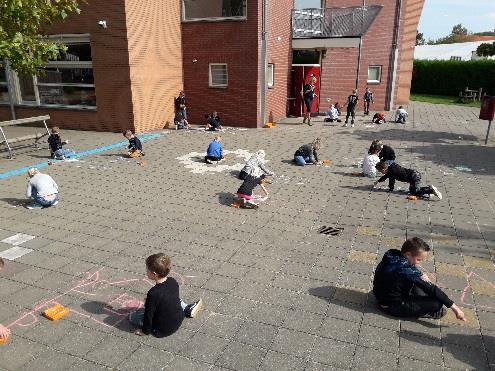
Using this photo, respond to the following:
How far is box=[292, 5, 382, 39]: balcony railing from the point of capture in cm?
2080

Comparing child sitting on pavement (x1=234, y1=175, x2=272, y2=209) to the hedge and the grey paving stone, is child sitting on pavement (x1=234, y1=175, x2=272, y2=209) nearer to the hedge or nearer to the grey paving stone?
the grey paving stone

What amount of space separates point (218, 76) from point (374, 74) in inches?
434

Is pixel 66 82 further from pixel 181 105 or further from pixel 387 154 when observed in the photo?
pixel 387 154

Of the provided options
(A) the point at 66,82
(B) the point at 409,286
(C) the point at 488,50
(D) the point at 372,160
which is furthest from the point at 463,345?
(C) the point at 488,50

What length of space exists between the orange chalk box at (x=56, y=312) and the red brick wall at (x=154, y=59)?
13274mm

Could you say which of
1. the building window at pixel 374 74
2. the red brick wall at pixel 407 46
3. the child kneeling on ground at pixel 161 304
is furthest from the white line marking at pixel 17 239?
the red brick wall at pixel 407 46

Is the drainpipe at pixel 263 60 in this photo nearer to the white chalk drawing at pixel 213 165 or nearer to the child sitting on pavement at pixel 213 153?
the white chalk drawing at pixel 213 165

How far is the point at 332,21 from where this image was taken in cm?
2197

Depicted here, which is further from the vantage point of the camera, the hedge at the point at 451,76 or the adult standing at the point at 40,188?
the hedge at the point at 451,76

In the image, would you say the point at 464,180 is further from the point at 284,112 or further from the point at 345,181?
the point at 284,112

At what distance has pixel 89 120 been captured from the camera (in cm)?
1852

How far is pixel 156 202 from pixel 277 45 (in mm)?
14160

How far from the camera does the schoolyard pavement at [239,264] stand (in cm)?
470

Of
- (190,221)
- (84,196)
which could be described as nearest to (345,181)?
(190,221)
